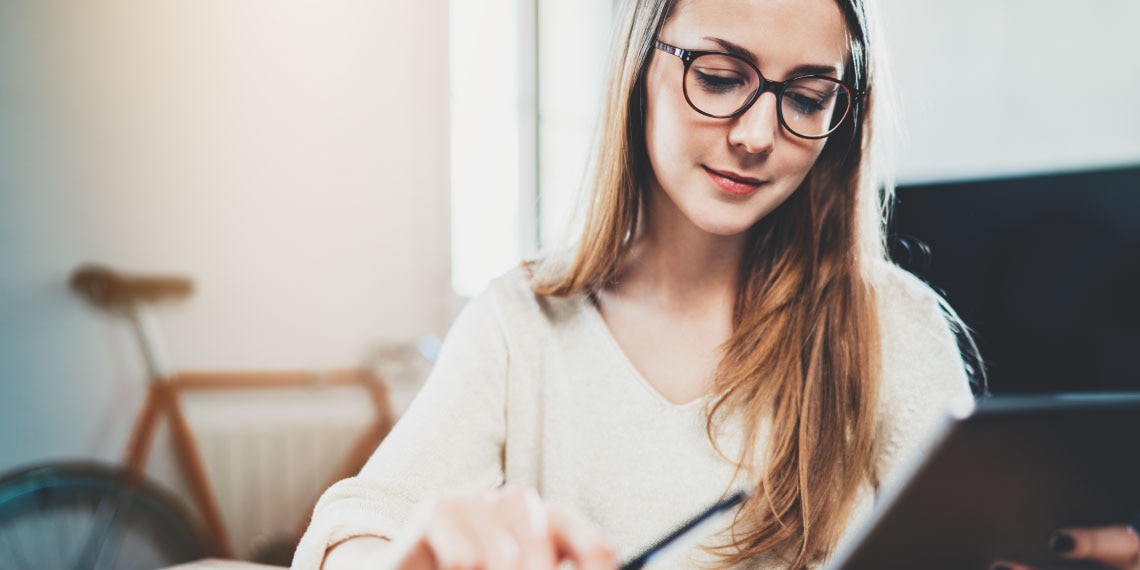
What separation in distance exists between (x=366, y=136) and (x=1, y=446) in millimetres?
1266

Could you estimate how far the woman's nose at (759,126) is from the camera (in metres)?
0.77

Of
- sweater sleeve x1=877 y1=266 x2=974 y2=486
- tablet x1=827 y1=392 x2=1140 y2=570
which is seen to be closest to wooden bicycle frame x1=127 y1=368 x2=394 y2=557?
sweater sleeve x1=877 y1=266 x2=974 y2=486

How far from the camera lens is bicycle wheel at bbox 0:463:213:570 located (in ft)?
5.87

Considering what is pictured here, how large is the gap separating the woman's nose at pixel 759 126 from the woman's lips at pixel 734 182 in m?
0.03

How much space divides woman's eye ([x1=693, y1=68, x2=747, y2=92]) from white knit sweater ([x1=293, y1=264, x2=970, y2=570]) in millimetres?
294

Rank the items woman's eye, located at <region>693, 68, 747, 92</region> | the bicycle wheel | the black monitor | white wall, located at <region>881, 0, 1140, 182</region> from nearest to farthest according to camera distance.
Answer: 1. woman's eye, located at <region>693, 68, 747, 92</region>
2. the black monitor
3. the bicycle wheel
4. white wall, located at <region>881, 0, 1140, 182</region>

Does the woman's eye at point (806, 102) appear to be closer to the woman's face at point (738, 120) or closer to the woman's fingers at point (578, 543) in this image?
the woman's face at point (738, 120)

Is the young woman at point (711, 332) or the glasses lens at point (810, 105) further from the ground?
the glasses lens at point (810, 105)

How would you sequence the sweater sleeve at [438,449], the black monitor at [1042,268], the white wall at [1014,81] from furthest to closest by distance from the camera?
the white wall at [1014,81], the black monitor at [1042,268], the sweater sleeve at [438,449]

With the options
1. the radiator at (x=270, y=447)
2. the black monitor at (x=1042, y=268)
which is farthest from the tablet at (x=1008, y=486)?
the radiator at (x=270, y=447)

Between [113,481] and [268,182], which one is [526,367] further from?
[268,182]

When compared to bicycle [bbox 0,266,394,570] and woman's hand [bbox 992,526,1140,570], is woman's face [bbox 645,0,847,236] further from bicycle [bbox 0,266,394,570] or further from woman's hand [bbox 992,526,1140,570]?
bicycle [bbox 0,266,394,570]

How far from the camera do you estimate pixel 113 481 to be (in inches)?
76.0

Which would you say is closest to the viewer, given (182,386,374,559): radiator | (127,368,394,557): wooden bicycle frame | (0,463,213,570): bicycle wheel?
(0,463,213,570): bicycle wheel
